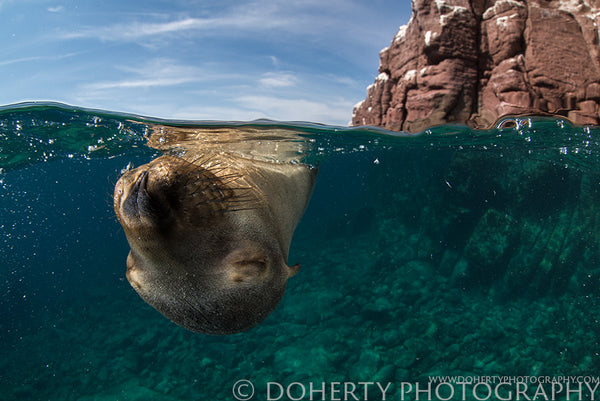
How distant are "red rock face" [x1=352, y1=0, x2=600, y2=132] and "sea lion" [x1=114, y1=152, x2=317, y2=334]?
6611mm

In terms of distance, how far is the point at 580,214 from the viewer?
1147 centimetres

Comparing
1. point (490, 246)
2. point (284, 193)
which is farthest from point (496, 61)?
point (490, 246)

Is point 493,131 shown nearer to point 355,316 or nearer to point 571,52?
point 571,52

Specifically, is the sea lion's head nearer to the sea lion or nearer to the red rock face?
the sea lion

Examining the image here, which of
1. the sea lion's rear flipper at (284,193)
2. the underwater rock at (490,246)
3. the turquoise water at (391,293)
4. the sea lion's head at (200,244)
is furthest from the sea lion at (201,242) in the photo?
the underwater rock at (490,246)

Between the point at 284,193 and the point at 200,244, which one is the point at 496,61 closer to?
the point at 284,193

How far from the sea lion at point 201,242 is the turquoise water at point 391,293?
5.89 m

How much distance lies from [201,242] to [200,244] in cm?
1

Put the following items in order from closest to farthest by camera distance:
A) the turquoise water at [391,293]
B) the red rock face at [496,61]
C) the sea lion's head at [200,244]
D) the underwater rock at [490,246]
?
the sea lion's head at [200,244], the red rock face at [496,61], the turquoise water at [391,293], the underwater rock at [490,246]

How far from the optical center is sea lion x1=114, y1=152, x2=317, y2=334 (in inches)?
56.1

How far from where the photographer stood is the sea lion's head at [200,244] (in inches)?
56.1

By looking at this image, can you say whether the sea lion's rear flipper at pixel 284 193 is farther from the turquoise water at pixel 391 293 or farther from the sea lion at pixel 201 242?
the turquoise water at pixel 391 293

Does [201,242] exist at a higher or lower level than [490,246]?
higher

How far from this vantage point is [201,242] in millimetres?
1599
